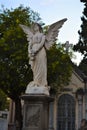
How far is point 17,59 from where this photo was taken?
2731 centimetres

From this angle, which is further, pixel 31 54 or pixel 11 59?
pixel 11 59

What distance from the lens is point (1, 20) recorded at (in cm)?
3052

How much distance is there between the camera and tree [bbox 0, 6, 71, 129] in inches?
1088

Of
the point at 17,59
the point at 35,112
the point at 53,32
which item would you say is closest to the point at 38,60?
the point at 53,32

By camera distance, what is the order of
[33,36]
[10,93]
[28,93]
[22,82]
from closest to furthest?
1. [28,93]
2. [33,36]
3. [22,82]
4. [10,93]

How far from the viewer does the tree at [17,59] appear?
27625mm

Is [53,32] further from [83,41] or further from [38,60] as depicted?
[83,41]

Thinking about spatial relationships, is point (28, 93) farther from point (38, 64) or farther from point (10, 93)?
point (10, 93)

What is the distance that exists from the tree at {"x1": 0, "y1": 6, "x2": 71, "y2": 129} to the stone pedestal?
1464cm

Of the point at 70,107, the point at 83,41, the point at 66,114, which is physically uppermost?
the point at 83,41

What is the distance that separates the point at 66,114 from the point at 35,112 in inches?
910

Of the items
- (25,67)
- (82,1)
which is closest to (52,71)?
(25,67)

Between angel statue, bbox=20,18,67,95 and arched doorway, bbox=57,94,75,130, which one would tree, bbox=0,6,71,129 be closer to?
arched doorway, bbox=57,94,75,130

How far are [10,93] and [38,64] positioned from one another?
17.0m
